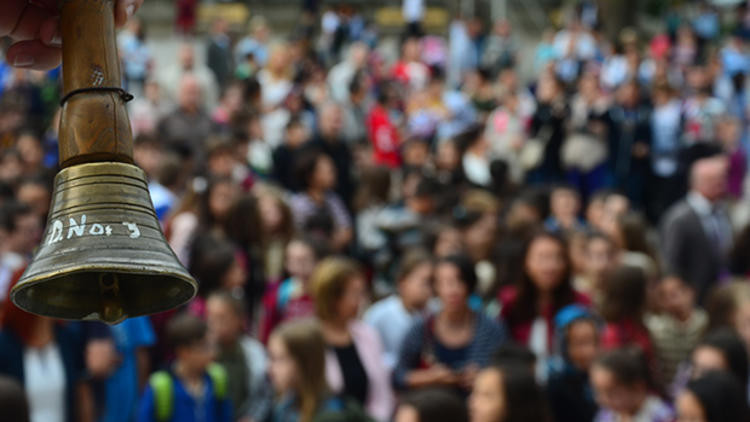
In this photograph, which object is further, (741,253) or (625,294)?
(741,253)

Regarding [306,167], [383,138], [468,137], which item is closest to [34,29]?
[306,167]

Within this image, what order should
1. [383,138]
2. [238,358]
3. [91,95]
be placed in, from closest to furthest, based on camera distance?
[91,95] < [238,358] < [383,138]

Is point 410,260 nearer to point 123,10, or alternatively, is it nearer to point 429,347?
point 429,347

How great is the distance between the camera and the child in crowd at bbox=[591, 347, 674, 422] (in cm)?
561

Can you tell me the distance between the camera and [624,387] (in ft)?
18.5

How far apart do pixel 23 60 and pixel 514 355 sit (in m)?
4.10

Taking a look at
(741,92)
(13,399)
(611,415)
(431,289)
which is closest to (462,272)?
(431,289)

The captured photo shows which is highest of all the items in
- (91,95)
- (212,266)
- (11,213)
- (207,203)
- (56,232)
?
(207,203)

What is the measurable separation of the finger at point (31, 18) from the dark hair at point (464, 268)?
4.54m

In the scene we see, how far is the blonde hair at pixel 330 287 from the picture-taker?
6.43 m

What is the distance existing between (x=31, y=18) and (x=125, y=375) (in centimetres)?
383

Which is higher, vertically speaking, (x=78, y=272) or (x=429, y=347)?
(x=429, y=347)

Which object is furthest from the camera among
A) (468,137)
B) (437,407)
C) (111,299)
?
(468,137)

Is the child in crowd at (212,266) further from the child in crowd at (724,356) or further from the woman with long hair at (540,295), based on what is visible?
the child in crowd at (724,356)
